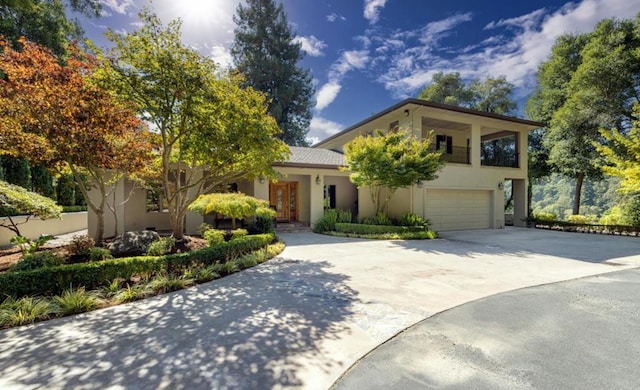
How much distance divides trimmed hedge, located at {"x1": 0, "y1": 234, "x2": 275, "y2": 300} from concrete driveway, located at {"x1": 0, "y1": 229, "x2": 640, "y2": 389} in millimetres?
1073

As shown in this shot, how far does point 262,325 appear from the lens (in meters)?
3.66

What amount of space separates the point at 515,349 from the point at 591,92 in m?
20.0

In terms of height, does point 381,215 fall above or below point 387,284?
above

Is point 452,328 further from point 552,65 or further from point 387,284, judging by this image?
point 552,65

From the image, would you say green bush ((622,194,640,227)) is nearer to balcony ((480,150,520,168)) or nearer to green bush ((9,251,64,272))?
balcony ((480,150,520,168))

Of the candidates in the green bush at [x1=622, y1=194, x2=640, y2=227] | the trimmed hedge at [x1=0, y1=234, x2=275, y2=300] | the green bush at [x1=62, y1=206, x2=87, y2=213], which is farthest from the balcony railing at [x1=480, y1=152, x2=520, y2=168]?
the green bush at [x1=62, y1=206, x2=87, y2=213]

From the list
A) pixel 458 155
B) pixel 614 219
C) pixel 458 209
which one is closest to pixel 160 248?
pixel 458 209

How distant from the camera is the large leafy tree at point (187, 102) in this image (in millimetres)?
5898

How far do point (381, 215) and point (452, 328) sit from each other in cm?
957

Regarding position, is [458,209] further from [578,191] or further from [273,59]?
[273,59]

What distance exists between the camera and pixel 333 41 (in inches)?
578

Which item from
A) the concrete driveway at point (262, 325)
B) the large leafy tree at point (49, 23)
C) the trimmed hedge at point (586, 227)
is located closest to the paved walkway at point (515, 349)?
the concrete driveway at point (262, 325)

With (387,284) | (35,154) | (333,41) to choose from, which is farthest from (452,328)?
(333,41)

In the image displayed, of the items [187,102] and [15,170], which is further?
[15,170]
